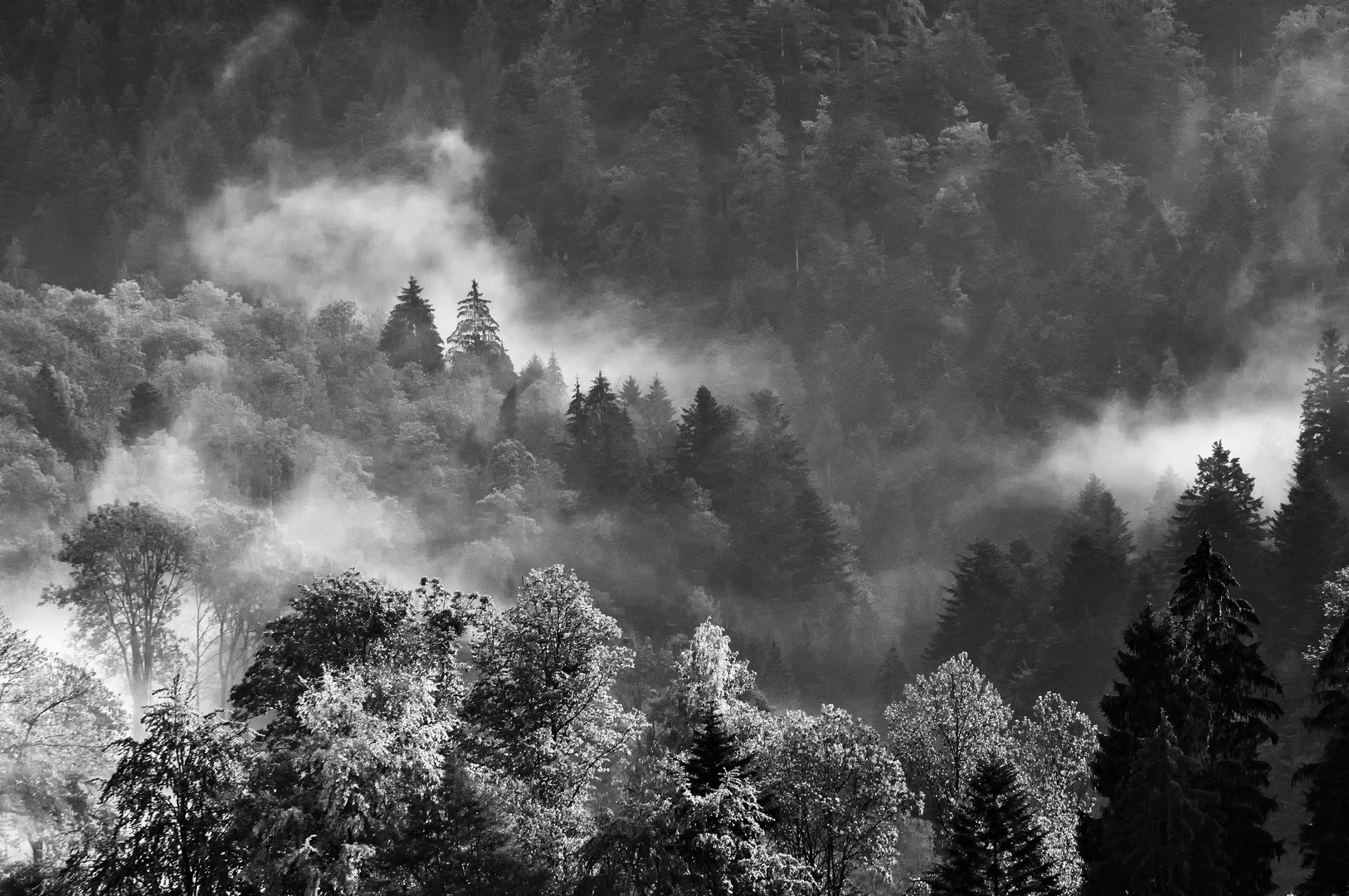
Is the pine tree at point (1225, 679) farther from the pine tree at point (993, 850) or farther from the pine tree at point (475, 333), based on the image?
the pine tree at point (475, 333)

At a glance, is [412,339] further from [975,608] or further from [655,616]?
[975,608]

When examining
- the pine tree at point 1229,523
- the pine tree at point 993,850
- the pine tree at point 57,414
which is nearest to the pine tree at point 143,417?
the pine tree at point 57,414

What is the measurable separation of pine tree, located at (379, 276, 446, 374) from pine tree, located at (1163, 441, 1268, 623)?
93.3m

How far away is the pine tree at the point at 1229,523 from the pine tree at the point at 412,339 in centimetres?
9330

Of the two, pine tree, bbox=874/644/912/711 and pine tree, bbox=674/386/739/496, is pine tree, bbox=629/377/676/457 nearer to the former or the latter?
pine tree, bbox=674/386/739/496

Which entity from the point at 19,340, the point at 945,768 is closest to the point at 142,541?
the point at 945,768

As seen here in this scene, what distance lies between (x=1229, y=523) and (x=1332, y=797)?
6164 centimetres

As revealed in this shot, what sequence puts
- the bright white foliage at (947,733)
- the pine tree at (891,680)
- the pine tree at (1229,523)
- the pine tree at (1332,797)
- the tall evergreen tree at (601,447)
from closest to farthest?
the pine tree at (1332,797)
the bright white foliage at (947,733)
the pine tree at (1229,523)
the pine tree at (891,680)
the tall evergreen tree at (601,447)

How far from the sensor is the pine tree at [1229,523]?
362 feet

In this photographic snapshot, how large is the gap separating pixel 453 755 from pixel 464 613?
7963 mm

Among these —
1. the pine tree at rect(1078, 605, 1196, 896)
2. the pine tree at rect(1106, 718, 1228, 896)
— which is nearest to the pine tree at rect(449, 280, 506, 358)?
the pine tree at rect(1078, 605, 1196, 896)

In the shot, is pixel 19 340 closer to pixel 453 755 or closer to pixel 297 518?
pixel 297 518

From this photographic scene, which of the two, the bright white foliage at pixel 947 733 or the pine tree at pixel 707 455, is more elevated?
the pine tree at pixel 707 455

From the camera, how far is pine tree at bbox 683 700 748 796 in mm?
44469
